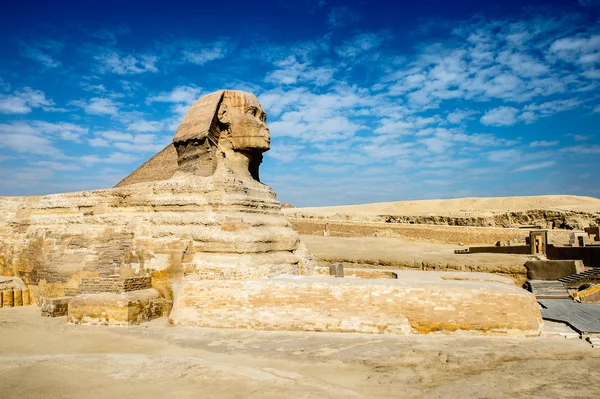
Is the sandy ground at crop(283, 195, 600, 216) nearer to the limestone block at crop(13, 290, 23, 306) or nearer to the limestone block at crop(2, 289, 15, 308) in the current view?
the limestone block at crop(13, 290, 23, 306)

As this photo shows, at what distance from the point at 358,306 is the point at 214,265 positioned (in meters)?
2.76

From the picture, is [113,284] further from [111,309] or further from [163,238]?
[163,238]

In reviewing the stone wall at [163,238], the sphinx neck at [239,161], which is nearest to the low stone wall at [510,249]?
the stone wall at [163,238]

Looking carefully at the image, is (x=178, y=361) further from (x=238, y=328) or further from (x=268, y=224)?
(x=268, y=224)

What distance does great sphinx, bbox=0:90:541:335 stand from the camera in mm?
6324

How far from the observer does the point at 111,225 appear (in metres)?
9.41

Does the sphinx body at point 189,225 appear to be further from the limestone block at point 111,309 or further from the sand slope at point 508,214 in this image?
the sand slope at point 508,214

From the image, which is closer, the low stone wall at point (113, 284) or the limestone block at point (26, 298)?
the low stone wall at point (113, 284)

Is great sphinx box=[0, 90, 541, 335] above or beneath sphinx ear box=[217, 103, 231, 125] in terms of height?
beneath

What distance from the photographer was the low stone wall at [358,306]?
6.07 m

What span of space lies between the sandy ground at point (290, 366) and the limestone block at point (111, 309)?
519mm

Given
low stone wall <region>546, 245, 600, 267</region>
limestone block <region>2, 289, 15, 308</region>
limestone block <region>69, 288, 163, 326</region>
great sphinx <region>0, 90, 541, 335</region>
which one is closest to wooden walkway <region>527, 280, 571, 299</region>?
great sphinx <region>0, 90, 541, 335</region>

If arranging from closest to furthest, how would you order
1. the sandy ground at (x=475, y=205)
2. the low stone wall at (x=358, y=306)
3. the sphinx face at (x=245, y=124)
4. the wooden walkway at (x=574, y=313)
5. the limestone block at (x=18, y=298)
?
the low stone wall at (x=358, y=306)
the wooden walkway at (x=574, y=313)
the sphinx face at (x=245, y=124)
the limestone block at (x=18, y=298)
the sandy ground at (x=475, y=205)

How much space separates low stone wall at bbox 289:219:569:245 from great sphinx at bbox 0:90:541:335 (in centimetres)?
1424
